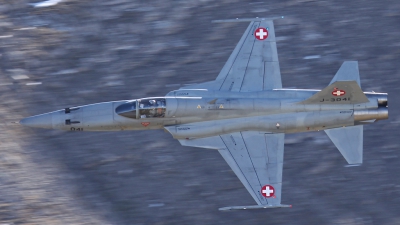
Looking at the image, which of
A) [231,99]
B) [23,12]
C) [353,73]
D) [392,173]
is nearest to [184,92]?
[231,99]

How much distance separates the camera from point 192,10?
29281 mm

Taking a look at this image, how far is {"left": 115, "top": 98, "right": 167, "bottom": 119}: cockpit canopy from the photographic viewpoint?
22.9m

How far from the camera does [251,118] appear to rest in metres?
23.4

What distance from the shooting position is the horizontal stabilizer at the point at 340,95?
74.8ft

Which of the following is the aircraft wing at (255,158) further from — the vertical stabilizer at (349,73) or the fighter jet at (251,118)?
the vertical stabilizer at (349,73)

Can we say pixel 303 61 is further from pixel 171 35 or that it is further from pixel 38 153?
pixel 38 153

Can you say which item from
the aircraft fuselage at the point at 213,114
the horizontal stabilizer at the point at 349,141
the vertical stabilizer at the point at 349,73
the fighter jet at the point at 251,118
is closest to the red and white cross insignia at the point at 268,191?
the fighter jet at the point at 251,118

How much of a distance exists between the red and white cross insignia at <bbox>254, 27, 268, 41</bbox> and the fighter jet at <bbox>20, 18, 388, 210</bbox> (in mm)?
1730

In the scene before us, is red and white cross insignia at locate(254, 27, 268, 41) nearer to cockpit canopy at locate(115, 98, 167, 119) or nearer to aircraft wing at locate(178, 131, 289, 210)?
aircraft wing at locate(178, 131, 289, 210)

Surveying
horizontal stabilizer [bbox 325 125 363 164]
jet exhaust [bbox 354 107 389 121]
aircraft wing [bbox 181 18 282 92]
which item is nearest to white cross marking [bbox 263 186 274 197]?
horizontal stabilizer [bbox 325 125 363 164]

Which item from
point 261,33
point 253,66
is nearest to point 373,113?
point 253,66

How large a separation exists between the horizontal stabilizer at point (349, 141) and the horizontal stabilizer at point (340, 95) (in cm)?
91

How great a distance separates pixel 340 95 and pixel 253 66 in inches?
116

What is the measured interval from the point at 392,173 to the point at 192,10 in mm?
10182
